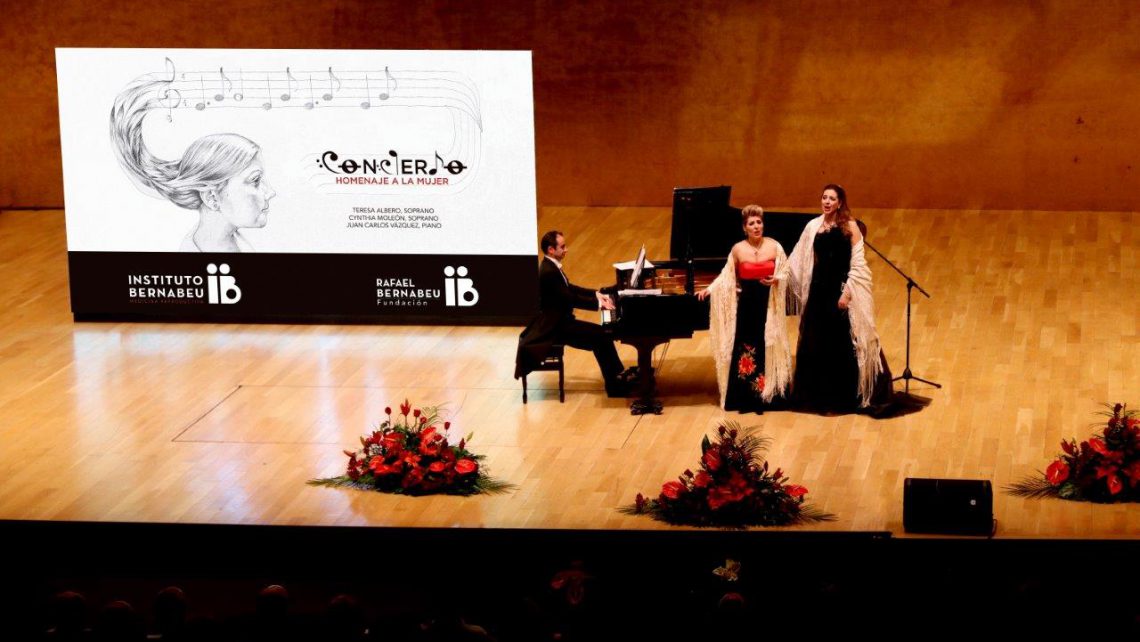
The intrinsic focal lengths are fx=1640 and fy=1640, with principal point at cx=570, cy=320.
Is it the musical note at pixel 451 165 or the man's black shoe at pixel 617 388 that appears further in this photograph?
the musical note at pixel 451 165

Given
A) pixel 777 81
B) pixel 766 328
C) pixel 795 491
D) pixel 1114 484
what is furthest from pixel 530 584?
pixel 777 81

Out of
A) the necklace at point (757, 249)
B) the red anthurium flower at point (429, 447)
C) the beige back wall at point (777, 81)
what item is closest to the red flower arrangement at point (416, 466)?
the red anthurium flower at point (429, 447)

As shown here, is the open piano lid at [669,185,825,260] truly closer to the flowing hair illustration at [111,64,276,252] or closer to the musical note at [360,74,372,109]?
the musical note at [360,74,372,109]

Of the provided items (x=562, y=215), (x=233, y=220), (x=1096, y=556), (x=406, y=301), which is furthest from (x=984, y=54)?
(x=1096, y=556)

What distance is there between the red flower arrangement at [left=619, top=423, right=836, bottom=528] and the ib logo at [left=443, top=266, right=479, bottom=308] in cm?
357

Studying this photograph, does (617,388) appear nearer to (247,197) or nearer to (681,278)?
(681,278)

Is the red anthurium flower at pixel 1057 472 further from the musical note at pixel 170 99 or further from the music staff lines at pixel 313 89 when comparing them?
the musical note at pixel 170 99

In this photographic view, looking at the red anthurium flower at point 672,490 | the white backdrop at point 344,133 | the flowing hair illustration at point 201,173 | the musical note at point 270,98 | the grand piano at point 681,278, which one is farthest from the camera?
the flowing hair illustration at point 201,173

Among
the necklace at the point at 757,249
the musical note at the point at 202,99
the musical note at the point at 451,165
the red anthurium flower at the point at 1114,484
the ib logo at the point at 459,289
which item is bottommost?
the red anthurium flower at the point at 1114,484

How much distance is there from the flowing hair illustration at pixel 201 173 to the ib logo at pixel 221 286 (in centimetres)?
14

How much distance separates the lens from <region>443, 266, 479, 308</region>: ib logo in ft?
33.7

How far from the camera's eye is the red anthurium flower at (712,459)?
681 cm

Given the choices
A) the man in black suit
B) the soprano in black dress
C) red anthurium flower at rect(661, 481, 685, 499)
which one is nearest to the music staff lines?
the man in black suit

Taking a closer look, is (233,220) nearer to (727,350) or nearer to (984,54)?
(727,350)
